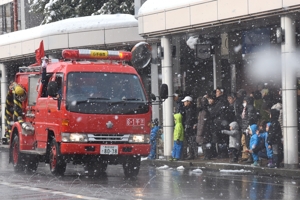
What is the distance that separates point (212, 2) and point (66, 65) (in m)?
5.06

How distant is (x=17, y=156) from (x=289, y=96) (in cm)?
641

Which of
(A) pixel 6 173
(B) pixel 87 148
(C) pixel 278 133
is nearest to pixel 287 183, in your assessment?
(C) pixel 278 133

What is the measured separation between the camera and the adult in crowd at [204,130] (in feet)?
72.7

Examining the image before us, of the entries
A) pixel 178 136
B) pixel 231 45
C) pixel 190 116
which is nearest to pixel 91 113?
pixel 178 136

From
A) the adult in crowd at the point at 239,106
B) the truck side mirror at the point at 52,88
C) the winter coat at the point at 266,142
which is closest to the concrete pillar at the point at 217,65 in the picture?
the adult in crowd at the point at 239,106

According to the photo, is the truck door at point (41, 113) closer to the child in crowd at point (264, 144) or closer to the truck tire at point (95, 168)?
the truck tire at point (95, 168)

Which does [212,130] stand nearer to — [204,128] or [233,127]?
[204,128]

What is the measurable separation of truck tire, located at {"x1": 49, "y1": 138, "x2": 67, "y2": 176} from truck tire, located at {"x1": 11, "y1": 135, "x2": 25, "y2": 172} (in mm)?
1668

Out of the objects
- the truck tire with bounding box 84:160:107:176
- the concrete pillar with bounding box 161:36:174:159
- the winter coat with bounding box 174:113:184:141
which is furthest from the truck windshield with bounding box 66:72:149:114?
the concrete pillar with bounding box 161:36:174:159

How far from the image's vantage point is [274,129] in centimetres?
1903

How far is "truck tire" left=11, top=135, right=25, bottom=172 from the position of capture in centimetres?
1942

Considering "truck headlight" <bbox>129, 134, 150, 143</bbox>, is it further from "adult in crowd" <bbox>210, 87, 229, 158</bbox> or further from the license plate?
"adult in crowd" <bbox>210, 87, 229, 158</bbox>

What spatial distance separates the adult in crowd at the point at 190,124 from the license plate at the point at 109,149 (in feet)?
20.2

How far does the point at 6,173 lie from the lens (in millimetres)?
19062
